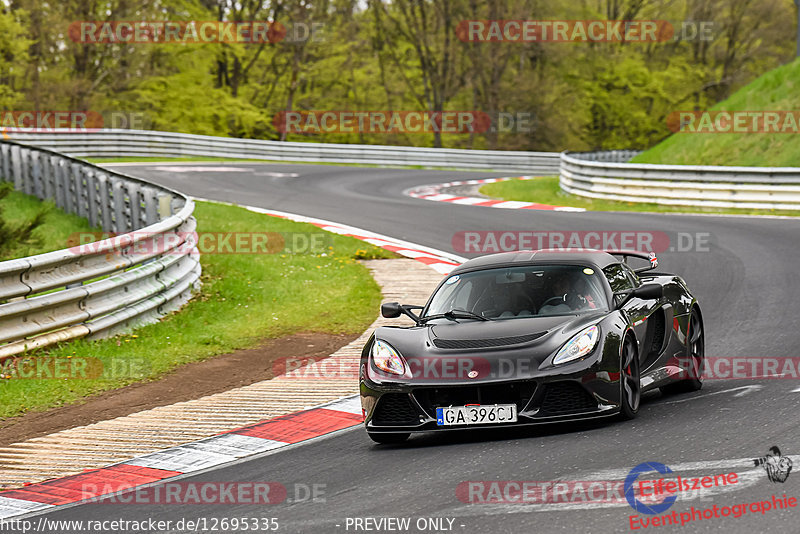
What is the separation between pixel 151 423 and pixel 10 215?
1038 centimetres

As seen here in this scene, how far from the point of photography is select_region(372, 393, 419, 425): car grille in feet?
22.2

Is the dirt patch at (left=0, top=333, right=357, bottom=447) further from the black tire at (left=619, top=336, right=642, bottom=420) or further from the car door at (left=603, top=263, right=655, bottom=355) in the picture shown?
the black tire at (left=619, top=336, right=642, bottom=420)

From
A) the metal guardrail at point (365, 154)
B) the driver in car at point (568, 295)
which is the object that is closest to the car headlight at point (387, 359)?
the driver in car at point (568, 295)

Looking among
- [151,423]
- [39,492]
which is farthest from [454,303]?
[39,492]

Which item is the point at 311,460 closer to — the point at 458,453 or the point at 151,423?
the point at 458,453

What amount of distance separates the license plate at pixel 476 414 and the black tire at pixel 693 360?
7.38 feet

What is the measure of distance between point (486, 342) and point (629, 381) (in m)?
1.06

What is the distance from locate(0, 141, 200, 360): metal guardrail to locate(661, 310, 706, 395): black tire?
553 cm

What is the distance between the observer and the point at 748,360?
899cm

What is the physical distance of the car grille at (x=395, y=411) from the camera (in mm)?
6762

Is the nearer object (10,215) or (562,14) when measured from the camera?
(10,215)

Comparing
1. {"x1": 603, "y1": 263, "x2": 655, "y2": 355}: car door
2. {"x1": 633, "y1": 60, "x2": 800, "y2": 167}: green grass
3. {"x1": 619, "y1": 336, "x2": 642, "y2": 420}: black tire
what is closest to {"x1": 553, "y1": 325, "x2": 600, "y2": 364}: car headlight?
{"x1": 619, "y1": 336, "x2": 642, "y2": 420}: black tire

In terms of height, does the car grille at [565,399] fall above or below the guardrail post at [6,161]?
below

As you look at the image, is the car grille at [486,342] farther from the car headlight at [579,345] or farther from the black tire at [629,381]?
the black tire at [629,381]
